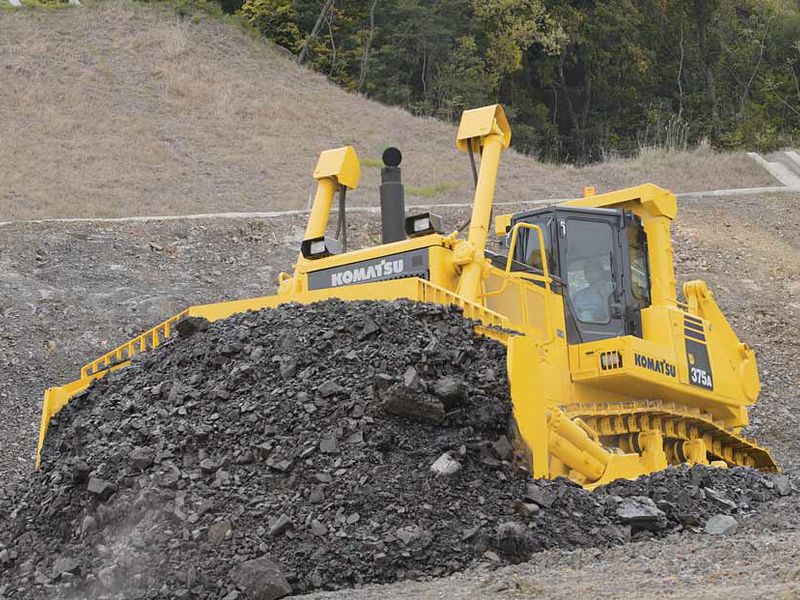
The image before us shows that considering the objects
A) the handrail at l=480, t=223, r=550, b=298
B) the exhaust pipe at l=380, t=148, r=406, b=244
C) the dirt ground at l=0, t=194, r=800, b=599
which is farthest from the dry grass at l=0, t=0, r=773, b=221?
the handrail at l=480, t=223, r=550, b=298

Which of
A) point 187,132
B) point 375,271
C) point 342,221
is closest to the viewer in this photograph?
point 375,271

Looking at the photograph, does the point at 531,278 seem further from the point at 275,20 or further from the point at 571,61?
the point at 571,61

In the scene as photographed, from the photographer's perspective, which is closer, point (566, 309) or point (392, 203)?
point (566, 309)

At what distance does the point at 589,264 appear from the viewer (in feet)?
32.1

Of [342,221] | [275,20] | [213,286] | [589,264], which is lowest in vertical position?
[213,286]

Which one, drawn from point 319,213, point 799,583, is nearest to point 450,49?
A: point 319,213

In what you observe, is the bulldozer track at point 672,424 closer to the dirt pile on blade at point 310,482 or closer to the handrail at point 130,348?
the dirt pile on blade at point 310,482

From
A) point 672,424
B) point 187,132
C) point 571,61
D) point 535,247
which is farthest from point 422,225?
point 571,61

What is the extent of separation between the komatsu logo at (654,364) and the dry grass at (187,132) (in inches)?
579

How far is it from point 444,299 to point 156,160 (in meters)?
19.9

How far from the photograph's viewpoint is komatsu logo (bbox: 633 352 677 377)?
9266 millimetres

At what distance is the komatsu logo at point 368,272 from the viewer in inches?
348

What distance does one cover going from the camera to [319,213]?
10.6 meters

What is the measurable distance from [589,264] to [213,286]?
954 centimetres
